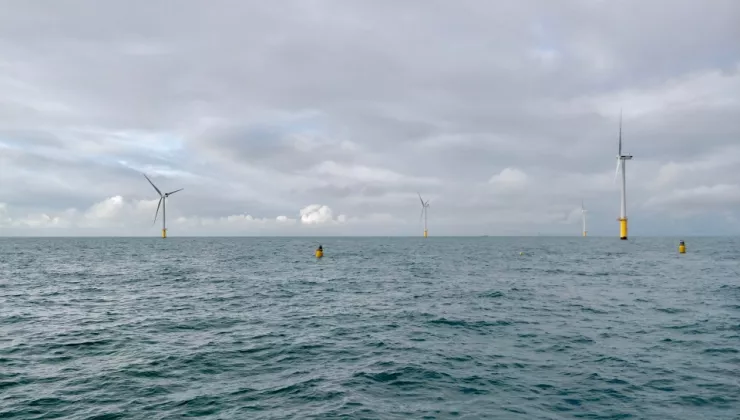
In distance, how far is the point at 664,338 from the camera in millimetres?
29703

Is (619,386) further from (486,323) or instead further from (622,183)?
(622,183)

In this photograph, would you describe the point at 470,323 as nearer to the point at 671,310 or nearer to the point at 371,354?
the point at 371,354

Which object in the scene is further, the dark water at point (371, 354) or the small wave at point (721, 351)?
the small wave at point (721, 351)

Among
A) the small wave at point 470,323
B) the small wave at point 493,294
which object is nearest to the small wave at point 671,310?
the small wave at point 493,294

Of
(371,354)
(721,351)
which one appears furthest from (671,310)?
(371,354)

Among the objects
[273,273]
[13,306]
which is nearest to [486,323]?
[13,306]

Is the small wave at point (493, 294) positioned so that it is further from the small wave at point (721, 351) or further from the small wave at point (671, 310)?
the small wave at point (721, 351)

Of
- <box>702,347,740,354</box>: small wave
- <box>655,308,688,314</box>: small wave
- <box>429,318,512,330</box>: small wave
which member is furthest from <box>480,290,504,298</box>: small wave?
<box>702,347,740,354</box>: small wave

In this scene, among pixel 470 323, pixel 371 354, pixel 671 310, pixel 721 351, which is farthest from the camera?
pixel 671 310

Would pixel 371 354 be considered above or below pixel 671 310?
below

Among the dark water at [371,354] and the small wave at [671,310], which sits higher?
the small wave at [671,310]

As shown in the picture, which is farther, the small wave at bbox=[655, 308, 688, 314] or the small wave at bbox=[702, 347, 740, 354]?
the small wave at bbox=[655, 308, 688, 314]

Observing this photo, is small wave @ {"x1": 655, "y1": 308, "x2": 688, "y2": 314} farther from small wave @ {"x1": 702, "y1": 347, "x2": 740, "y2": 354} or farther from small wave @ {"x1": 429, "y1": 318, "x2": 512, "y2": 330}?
small wave @ {"x1": 429, "y1": 318, "x2": 512, "y2": 330}

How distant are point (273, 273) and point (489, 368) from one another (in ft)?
Answer: 190
